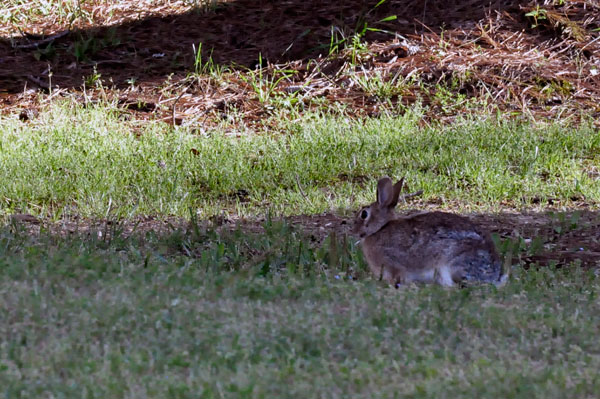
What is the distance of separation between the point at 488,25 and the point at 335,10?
2.21 metres

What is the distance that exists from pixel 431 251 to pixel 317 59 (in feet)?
23.2

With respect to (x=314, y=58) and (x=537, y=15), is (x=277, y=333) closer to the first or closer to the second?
(x=314, y=58)

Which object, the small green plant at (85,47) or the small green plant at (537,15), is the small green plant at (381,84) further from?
the small green plant at (85,47)

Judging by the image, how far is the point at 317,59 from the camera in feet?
41.1

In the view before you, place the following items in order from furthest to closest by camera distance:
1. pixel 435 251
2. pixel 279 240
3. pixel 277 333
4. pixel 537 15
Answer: pixel 537 15 < pixel 279 240 < pixel 435 251 < pixel 277 333

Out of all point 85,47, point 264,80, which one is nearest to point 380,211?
point 264,80

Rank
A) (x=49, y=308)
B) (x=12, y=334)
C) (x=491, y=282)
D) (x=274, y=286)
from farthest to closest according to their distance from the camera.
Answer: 1. (x=491, y=282)
2. (x=274, y=286)
3. (x=49, y=308)
4. (x=12, y=334)

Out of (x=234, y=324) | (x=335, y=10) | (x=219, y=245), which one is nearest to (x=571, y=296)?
(x=234, y=324)

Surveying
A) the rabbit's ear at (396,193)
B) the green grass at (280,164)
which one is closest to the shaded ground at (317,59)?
the green grass at (280,164)

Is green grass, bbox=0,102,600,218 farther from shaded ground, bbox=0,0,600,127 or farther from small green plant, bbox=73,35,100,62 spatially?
small green plant, bbox=73,35,100,62

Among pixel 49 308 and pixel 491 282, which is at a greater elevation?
pixel 49 308

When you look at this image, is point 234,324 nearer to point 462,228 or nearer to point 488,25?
point 462,228

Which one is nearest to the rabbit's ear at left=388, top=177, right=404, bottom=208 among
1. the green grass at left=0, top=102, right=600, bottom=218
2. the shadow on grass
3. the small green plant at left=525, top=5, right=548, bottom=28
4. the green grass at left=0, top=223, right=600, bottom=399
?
the shadow on grass

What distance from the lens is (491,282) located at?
223 inches
